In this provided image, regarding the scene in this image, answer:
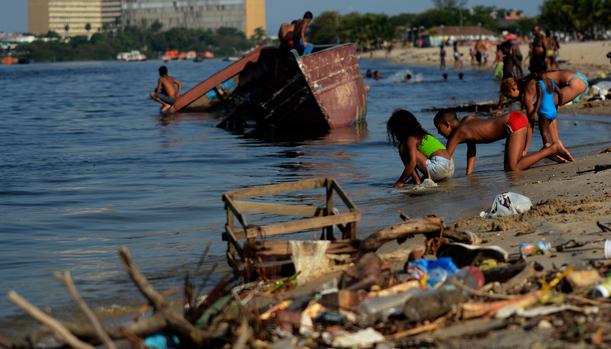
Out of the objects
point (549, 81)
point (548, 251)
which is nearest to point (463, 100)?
point (549, 81)

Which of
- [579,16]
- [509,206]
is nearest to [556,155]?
[509,206]

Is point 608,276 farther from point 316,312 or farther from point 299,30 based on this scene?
point 299,30

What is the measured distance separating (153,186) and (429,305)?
7765mm

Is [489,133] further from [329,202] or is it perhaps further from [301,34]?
[301,34]

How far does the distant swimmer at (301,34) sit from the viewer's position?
59.2ft

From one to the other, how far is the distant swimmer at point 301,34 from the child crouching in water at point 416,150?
330 inches

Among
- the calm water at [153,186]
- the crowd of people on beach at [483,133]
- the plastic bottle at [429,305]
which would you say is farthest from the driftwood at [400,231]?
the crowd of people on beach at [483,133]

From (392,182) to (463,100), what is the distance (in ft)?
53.0

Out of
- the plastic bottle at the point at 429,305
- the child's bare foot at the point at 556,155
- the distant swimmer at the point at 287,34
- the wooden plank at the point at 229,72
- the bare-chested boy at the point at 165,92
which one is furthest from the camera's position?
the bare-chested boy at the point at 165,92

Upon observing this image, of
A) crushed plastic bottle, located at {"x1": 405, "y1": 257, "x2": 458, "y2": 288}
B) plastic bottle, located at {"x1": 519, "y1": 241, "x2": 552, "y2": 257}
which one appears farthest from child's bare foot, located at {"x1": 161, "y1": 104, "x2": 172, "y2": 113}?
crushed plastic bottle, located at {"x1": 405, "y1": 257, "x2": 458, "y2": 288}

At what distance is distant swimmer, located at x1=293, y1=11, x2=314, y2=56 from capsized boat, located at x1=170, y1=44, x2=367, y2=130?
0.87 feet

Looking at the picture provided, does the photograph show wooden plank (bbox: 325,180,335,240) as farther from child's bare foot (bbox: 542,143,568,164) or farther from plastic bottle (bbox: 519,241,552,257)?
child's bare foot (bbox: 542,143,568,164)

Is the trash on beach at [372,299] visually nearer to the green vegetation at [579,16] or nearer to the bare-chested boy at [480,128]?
the bare-chested boy at [480,128]

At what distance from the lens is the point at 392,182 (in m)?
10.9
